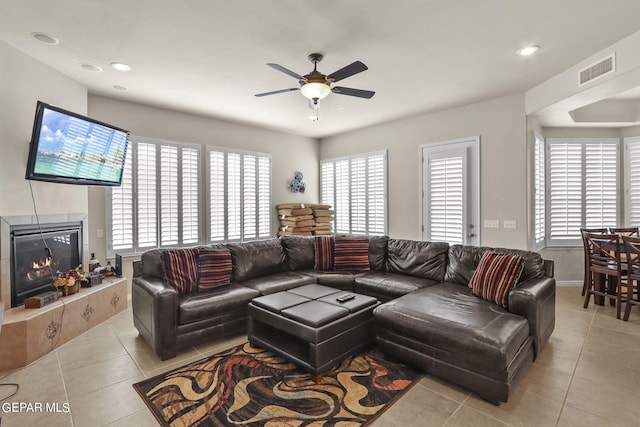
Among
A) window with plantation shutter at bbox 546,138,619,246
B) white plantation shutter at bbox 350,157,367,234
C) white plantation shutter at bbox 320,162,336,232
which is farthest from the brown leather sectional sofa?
white plantation shutter at bbox 320,162,336,232

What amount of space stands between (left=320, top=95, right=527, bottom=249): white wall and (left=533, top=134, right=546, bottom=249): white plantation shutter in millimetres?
393

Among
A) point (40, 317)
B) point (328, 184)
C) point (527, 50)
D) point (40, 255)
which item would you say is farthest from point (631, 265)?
point (40, 255)

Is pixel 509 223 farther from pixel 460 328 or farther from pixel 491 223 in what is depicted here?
pixel 460 328

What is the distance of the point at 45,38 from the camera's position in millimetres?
2818

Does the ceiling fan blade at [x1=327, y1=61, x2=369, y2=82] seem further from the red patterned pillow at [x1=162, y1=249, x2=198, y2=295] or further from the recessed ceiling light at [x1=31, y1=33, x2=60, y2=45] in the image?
the recessed ceiling light at [x1=31, y1=33, x2=60, y2=45]

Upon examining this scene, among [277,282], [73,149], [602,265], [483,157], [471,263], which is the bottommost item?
[277,282]

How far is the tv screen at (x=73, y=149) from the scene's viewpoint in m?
2.96

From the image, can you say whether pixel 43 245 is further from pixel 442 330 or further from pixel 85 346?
pixel 442 330

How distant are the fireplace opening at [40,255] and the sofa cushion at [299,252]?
8.71ft

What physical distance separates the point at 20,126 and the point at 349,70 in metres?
3.36

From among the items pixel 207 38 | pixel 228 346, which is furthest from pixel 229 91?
pixel 228 346

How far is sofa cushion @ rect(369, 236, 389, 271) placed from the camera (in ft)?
14.4

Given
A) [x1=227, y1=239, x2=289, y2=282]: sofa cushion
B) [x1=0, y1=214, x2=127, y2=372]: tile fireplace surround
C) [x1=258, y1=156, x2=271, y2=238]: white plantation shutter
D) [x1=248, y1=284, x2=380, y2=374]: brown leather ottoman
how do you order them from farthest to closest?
[x1=258, y1=156, x2=271, y2=238]: white plantation shutter < [x1=227, y1=239, x2=289, y2=282]: sofa cushion < [x1=0, y1=214, x2=127, y2=372]: tile fireplace surround < [x1=248, y1=284, x2=380, y2=374]: brown leather ottoman

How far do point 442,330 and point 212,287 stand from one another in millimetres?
2456
